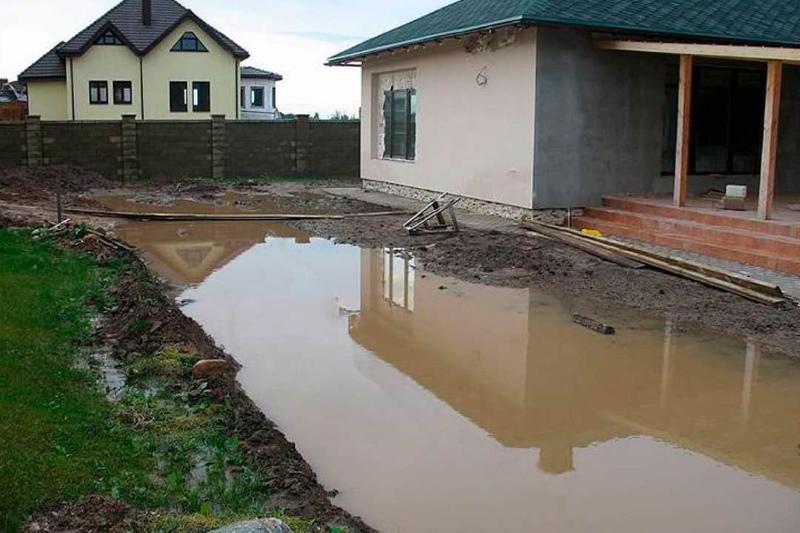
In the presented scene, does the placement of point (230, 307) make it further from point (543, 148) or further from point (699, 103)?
point (699, 103)

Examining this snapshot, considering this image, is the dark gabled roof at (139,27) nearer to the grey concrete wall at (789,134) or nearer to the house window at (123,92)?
the house window at (123,92)

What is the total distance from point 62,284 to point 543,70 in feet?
27.1

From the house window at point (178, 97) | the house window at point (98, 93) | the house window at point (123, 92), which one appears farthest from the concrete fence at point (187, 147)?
the house window at point (98, 93)

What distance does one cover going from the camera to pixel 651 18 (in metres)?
14.2

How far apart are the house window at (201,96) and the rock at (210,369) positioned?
37.3 m

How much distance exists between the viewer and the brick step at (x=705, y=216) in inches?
432

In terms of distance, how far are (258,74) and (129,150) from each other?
3040cm

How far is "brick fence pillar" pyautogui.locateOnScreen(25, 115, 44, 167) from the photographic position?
23906 millimetres

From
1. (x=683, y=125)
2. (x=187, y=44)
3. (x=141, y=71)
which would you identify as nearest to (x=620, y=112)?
(x=683, y=125)

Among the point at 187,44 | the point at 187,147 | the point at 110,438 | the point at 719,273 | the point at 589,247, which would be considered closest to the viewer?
the point at 110,438

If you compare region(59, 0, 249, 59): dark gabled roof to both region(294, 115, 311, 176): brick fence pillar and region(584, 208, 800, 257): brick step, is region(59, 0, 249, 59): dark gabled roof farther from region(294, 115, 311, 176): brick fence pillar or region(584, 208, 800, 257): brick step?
region(584, 208, 800, 257): brick step

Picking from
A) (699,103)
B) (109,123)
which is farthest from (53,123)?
(699,103)

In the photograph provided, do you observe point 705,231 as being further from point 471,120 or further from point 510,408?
point 510,408

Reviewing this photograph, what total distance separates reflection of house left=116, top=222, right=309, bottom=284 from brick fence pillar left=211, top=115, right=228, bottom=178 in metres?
10.3
